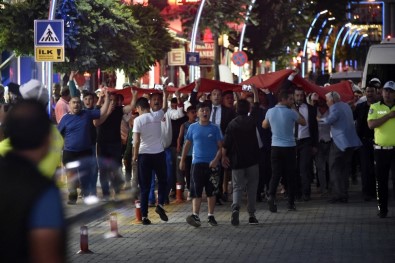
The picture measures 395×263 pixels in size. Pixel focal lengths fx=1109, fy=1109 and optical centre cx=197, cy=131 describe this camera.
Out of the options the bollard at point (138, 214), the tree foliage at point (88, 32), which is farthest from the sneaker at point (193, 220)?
the tree foliage at point (88, 32)

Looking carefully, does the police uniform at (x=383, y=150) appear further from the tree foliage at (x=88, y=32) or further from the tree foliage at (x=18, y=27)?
the tree foliage at (x=18, y=27)

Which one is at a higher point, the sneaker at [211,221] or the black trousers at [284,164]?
the black trousers at [284,164]

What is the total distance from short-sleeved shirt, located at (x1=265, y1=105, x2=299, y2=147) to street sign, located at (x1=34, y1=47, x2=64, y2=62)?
494 centimetres

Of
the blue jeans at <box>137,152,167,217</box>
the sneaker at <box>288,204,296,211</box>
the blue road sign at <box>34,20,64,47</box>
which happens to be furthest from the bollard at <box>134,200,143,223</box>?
the blue road sign at <box>34,20,64,47</box>

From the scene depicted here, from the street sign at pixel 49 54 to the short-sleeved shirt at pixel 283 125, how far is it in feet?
A: 16.2

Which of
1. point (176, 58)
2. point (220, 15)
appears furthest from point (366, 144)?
point (220, 15)

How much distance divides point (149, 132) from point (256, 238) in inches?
111

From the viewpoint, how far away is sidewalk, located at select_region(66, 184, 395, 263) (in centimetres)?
1184

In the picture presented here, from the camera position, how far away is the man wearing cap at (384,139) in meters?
15.5

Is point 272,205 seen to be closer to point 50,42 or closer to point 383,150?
point 383,150

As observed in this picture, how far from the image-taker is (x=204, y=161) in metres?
15.0

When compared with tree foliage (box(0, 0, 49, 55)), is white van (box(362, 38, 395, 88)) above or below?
below

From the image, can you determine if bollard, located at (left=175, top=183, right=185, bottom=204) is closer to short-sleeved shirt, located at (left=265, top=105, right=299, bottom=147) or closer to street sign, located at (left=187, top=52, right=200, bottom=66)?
short-sleeved shirt, located at (left=265, top=105, right=299, bottom=147)

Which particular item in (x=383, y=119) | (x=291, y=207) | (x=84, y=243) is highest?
(x=383, y=119)
